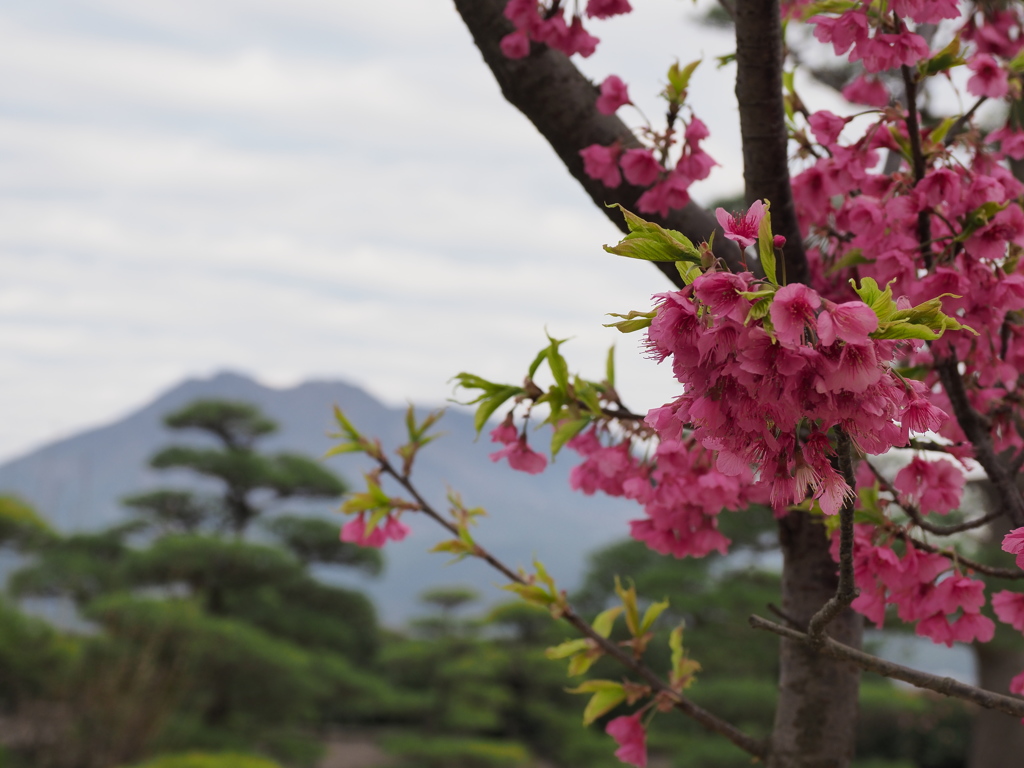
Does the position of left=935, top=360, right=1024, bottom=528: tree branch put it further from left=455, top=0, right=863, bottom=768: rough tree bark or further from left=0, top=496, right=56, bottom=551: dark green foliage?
left=0, top=496, right=56, bottom=551: dark green foliage

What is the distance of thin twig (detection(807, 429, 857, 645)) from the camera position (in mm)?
484

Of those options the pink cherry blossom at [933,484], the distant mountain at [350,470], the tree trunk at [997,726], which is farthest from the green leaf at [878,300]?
the distant mountain at [350,470]

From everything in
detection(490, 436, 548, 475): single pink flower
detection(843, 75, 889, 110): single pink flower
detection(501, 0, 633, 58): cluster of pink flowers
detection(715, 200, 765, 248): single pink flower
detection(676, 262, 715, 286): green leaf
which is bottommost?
detection(490, 436, 548, 475): single pink flower

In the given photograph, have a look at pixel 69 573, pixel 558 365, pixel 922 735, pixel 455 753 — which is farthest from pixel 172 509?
pixel 558 365

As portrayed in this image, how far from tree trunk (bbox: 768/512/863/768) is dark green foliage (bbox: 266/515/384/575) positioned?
641cm

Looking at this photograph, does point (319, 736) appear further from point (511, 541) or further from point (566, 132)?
point (511, 541)

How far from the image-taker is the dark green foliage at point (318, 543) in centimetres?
734

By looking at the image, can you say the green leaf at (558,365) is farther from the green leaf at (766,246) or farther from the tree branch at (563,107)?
the green leaf at (766,246)

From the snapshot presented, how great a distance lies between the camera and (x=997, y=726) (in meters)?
4.61

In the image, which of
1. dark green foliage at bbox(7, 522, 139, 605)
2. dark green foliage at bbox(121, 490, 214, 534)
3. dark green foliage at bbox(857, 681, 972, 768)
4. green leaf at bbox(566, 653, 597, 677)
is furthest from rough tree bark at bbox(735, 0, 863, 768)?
dark green foliage at bbox(121, 490, 214, 534)

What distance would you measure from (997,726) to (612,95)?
4.82 metres

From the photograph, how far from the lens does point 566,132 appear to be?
103 centimetres

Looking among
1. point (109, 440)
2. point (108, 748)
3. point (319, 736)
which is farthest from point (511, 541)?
point (108, 748)

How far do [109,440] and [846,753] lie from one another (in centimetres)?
6099
